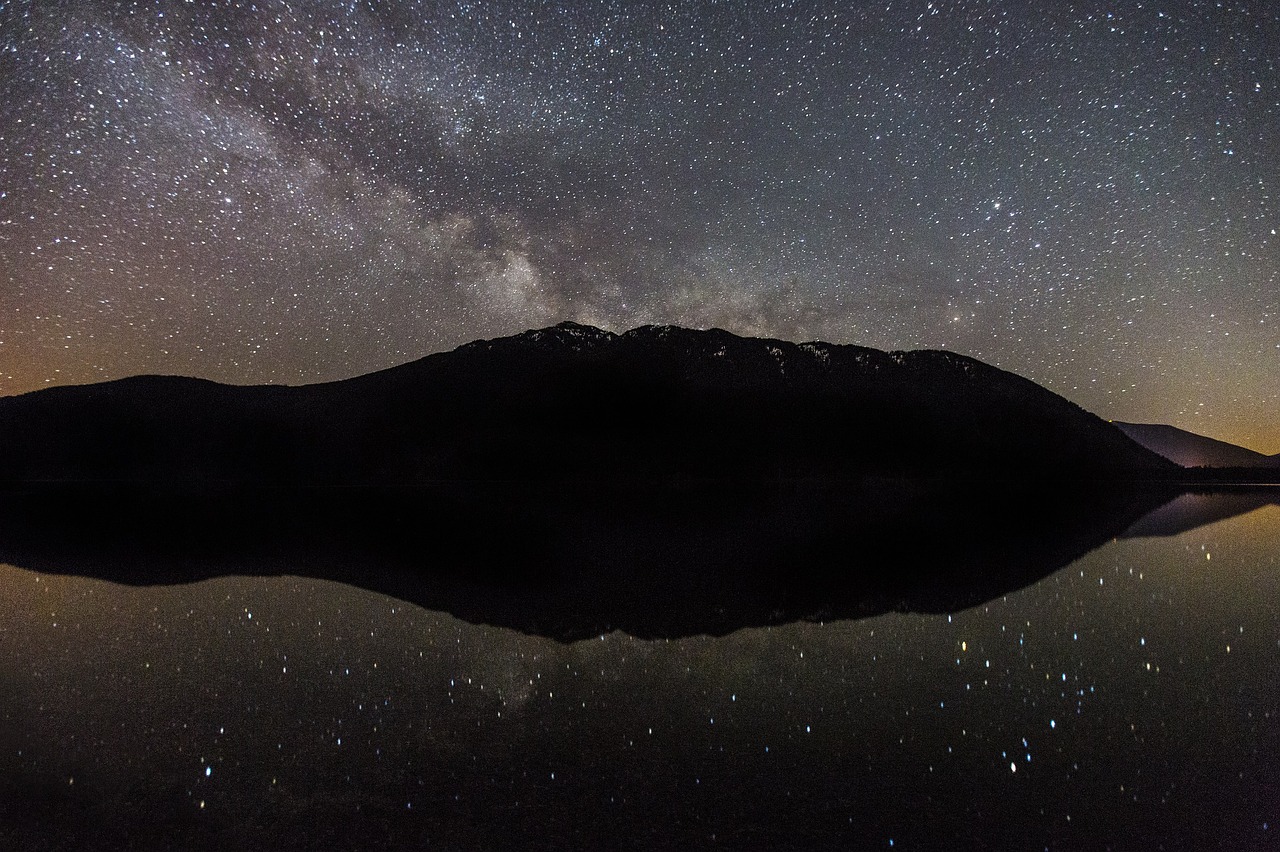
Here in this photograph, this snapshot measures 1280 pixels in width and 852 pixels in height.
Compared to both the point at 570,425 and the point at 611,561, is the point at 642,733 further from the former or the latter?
the point at 570,425

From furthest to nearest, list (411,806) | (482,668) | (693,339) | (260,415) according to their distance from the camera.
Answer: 1. (693,339)
2. (260,415)
3. (482,668)
4. (411,806)

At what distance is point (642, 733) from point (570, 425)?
462 ft

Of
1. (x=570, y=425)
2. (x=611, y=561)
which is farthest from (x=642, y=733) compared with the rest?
(x=570, y=425)

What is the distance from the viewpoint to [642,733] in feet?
20.2

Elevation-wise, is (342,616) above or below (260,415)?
below

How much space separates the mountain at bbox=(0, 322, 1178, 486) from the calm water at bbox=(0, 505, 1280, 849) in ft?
364

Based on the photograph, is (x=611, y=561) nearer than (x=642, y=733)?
No

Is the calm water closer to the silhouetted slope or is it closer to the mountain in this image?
the silhouetted slope

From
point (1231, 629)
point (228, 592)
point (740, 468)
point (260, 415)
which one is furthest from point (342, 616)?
point (260, 415)

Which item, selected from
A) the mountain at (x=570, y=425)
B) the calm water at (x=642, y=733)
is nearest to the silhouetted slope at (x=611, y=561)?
the calm water at (x=642, y=733)

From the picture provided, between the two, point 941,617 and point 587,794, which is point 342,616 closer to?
point 587,794

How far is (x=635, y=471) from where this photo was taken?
13175 centimetres

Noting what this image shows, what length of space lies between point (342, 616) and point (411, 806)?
697cm

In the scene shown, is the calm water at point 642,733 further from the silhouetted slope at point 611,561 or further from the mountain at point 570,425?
the mountain at point 570,425
